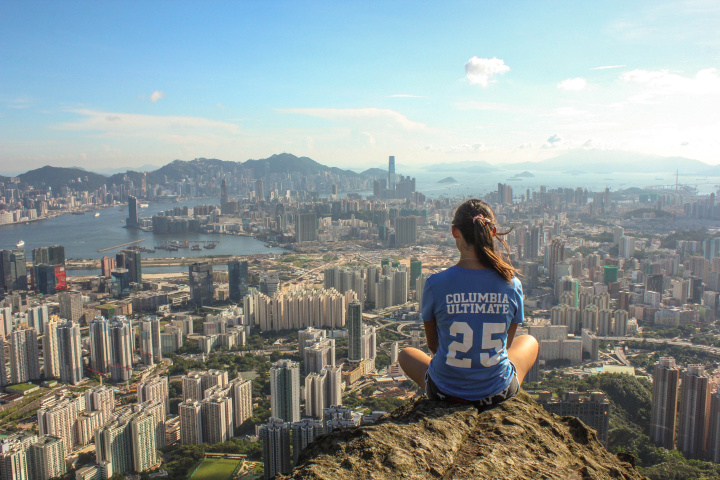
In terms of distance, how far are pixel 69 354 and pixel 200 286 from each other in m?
3.19

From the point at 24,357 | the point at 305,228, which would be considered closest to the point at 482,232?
the point at 24,357

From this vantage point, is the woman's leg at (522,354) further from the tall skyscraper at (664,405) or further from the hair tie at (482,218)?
the tall skyscraper at (664,405)

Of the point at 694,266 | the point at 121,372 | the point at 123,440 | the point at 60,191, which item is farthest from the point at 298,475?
the point at 60,191

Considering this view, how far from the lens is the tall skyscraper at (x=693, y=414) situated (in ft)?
13.2

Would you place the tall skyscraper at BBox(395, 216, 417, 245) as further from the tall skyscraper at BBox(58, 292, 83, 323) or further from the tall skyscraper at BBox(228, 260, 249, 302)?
the tall skyscraper at BBox(58, 292, 83, 323)

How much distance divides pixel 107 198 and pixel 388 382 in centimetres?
2034

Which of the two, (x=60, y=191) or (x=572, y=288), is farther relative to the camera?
(x=60, y=191)

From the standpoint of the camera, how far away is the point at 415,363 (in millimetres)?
847

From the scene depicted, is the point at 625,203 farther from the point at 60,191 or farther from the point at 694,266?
the point at 60,191

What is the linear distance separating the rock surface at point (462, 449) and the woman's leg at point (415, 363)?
4 cm

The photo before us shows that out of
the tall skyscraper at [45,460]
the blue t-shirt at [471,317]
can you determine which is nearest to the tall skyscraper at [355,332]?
Answer: the tall skyscraper at [45,460]

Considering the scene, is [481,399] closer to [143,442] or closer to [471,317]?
[471,317]

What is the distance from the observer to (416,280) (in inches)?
362

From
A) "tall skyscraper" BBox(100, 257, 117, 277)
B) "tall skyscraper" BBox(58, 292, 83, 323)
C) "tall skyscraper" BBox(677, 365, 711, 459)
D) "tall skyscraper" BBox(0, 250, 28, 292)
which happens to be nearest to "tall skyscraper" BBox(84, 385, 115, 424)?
"tall skyscraper" BBox(58, 292, 83, 323)
